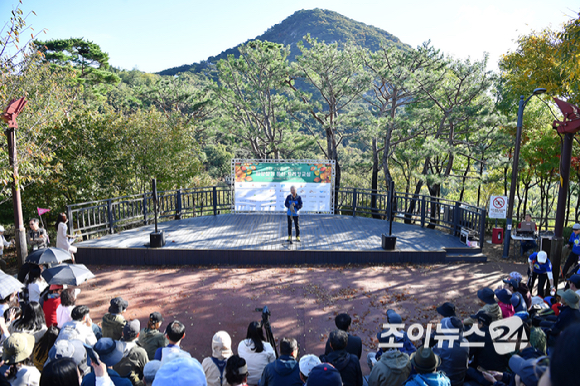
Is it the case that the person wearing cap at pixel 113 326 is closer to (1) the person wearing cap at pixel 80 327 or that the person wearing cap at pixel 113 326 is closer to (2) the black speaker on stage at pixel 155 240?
(1) the person wearing cap at pixel 80 327

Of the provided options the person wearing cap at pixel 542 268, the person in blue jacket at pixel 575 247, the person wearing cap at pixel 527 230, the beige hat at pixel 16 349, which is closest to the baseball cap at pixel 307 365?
the beige hat at pixel 16 349

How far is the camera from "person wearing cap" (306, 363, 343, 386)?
311 centimetres

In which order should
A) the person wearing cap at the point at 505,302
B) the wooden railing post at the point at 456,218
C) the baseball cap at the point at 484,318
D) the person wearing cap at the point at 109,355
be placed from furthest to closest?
1. the wooden railing post at the point at 456,218
2. the person wearing cap at the point at 505,302
3. the baseball cap at the point at 484,318
4. the person wearing cap at the point at 109,355

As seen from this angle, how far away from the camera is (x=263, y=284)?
29.4ft

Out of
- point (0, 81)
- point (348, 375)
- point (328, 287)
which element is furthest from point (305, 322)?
point (0, 81)

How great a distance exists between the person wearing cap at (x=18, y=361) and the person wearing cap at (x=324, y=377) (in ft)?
8.80

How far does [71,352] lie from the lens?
3.49m

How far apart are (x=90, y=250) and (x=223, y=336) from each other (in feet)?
27.4

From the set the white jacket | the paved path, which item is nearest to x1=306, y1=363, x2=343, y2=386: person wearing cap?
the white jacket

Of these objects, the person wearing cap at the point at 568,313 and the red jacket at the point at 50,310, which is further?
the red jacket at the point at 50,310

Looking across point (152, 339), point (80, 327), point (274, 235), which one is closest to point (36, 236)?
point (80, 327)

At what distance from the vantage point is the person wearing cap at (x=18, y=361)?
10.9 ft

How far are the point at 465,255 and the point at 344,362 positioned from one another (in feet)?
28.1

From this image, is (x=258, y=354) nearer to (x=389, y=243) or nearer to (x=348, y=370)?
(x=348, y=370)
